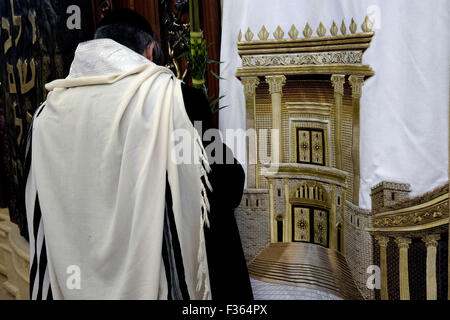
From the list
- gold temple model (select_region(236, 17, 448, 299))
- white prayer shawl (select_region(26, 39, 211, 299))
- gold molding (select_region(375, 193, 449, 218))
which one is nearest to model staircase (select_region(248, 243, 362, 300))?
gold temple model (select_region(236, 17, 448, 299))

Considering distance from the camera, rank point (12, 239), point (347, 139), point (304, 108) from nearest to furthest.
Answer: point (347, 139) → point (304, 108) → point (12, 239)

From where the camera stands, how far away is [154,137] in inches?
42.4

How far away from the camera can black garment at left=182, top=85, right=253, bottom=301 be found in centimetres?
117

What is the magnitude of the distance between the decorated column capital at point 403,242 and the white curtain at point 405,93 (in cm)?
15

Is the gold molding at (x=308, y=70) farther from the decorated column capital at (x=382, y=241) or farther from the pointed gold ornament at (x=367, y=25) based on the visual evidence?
the decorated column capital at (x=382, y=241)

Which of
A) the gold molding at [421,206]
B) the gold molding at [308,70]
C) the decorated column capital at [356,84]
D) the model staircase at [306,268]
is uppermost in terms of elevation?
the gold molding at [308,70]

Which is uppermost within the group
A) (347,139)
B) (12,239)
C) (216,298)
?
(347,139)

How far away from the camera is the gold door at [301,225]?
5.18 ft

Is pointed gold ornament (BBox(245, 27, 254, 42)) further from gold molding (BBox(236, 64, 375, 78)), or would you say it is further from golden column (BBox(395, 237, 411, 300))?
golden column (BBox(395, 237, 411, 300))

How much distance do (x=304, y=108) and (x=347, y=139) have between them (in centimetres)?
22

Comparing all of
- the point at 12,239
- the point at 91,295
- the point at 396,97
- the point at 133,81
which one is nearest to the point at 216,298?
the point at 91,295

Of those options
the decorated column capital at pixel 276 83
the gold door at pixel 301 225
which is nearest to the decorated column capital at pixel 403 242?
the gold door at pixel 301 225

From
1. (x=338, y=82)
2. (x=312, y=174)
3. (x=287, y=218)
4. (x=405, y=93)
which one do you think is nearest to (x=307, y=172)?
(x=312, y=174)
